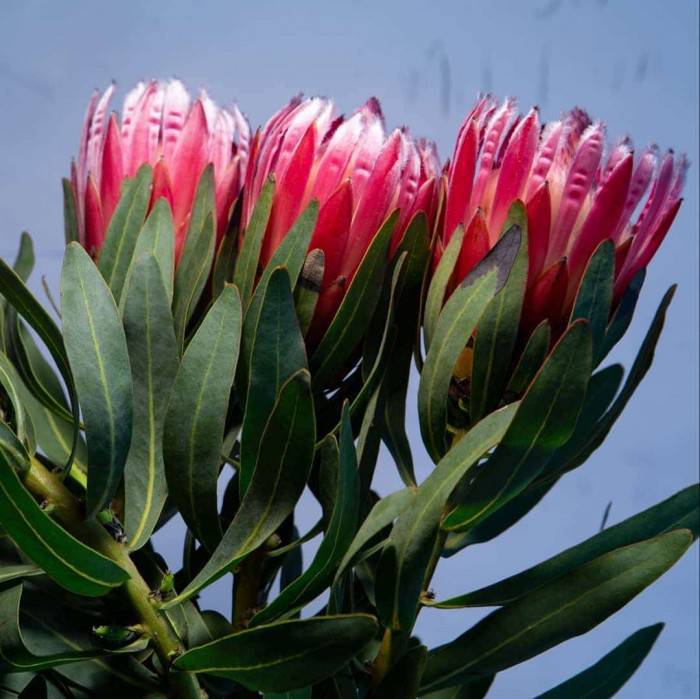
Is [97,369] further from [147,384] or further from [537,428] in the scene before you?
[537,428]

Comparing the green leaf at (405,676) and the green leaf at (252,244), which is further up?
the green leaf at (252,244)

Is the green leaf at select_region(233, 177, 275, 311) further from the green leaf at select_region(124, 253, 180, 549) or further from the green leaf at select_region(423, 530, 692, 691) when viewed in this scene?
the green leaf at select_region(423, 530, 692, 691)

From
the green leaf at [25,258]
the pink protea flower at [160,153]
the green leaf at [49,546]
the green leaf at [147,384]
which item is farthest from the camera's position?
the green leaf at [25,258]

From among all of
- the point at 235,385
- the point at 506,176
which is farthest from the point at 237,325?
the point at 506,176

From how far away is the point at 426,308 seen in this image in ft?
2.12

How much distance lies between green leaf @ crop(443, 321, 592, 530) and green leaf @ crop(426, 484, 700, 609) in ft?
0.25

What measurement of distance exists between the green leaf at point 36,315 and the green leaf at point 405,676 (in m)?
0.25

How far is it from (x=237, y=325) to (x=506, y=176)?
0.20 m

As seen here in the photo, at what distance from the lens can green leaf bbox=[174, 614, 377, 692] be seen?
0.52 meters

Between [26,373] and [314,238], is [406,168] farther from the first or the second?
[26,373]

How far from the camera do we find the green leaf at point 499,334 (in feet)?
1.98

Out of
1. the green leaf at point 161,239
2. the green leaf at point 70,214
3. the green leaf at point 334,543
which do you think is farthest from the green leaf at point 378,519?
the green leaf at point 70,214

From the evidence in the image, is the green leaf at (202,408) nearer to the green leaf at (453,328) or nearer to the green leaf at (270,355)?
the green leaf at (270,355)

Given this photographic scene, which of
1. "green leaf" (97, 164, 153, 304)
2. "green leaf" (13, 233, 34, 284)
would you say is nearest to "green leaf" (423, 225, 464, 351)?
"green leaf" (97, 164, 153, 304)
